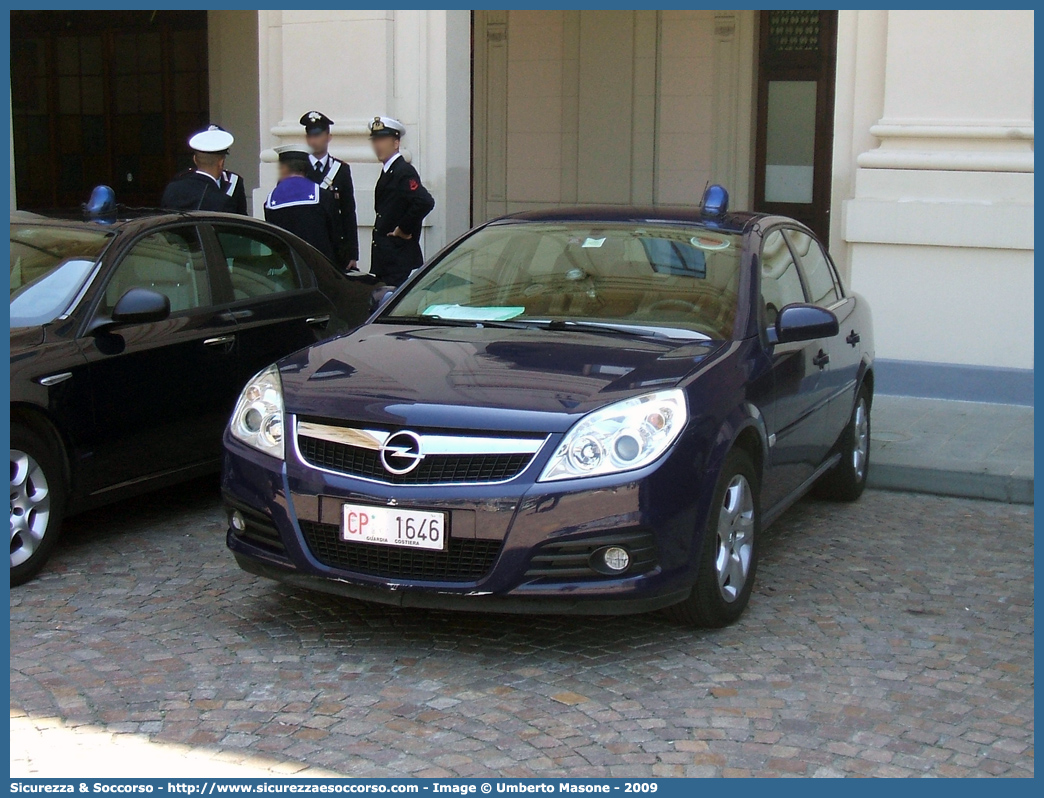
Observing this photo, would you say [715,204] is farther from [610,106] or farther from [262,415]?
[610,106]

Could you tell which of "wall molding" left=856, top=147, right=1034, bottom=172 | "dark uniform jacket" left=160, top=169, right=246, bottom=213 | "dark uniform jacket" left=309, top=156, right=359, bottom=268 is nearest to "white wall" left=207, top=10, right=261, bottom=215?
"dark uniform jacket" left=309, top=156, right=359, bottom=268

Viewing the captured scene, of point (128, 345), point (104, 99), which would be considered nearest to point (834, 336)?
point (128, 345)

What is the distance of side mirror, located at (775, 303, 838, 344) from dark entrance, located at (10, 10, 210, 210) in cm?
1213

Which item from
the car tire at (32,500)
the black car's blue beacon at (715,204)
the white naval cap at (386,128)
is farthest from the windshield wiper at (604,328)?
the white naval cap at (386,128)

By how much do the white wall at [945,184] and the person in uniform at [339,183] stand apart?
352cm

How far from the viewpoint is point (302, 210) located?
9.01m

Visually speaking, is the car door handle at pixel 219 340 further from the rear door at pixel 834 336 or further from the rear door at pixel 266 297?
the rear door at pixel 834 336

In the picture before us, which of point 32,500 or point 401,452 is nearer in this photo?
point 401,452

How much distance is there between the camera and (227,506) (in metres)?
5.01

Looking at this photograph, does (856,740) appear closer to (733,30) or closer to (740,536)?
(740,536)

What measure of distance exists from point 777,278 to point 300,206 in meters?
4.03

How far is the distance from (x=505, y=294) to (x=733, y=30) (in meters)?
9.34

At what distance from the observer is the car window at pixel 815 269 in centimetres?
652

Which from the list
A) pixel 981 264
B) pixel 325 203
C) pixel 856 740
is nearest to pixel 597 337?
pixel 856 740
